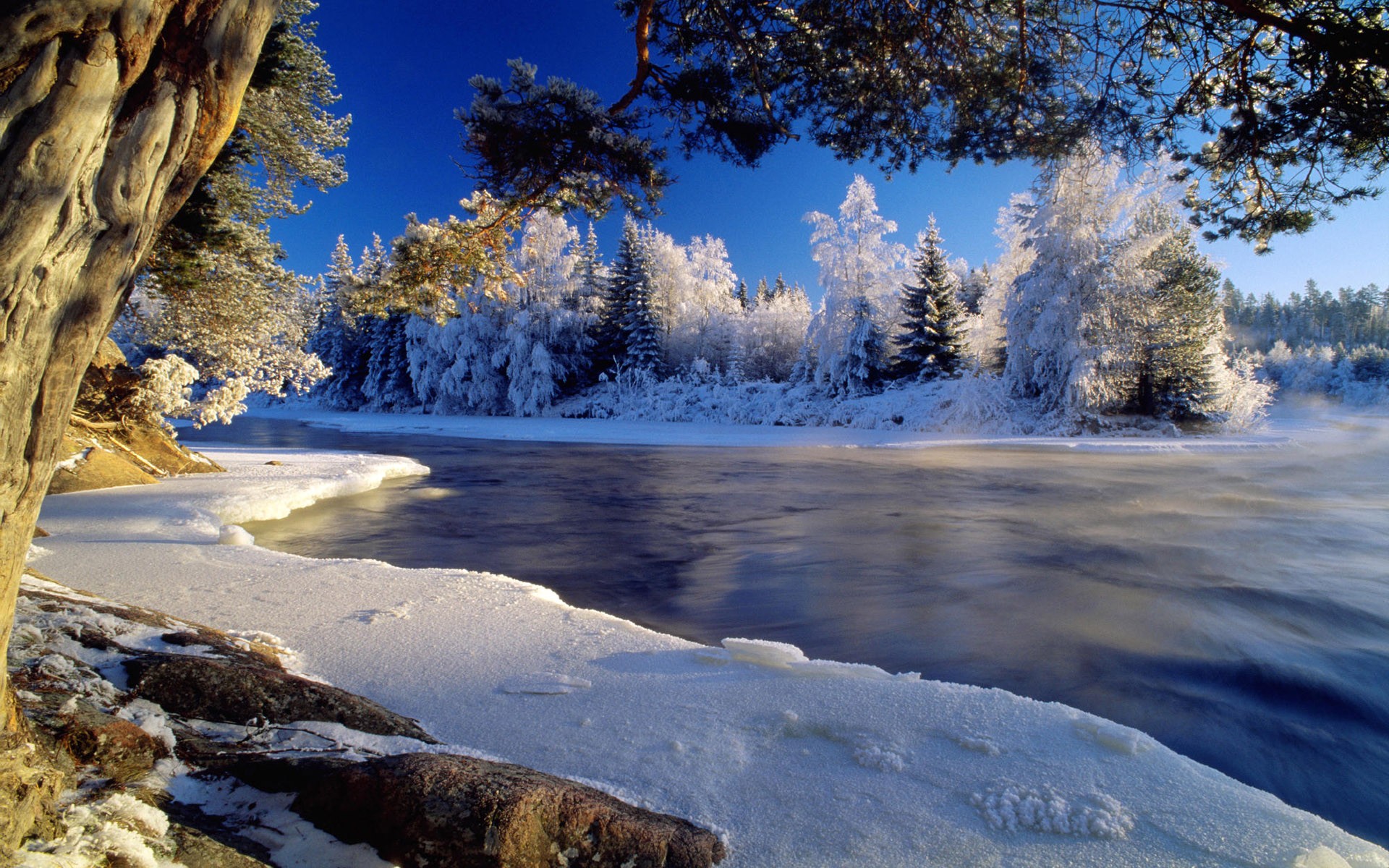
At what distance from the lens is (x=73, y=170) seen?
1.25 metres

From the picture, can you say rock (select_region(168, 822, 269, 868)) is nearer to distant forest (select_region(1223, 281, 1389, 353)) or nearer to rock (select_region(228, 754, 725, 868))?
rock (select_region(228, 754, 725, 868))

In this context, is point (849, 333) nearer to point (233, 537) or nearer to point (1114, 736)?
point (233, 537)

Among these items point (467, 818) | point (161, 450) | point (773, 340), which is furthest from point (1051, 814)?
point (773, 340)

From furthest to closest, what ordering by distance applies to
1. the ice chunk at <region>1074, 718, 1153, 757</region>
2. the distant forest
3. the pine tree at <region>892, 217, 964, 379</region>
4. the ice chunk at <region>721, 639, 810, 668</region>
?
1. the distant forest
2. the pine tree at <region>892, 217, 964, 379</region>
3. the ice chunk at <region>721, 639, 810, 668</region>
4. the ice chunk at <region>1074, 718, 1153, 757</region>

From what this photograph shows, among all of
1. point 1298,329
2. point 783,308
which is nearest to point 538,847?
point 783,308

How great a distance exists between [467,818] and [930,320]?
3065 centimetres

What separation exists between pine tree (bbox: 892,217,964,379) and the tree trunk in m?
30.0

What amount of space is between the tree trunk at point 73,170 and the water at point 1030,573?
413 cm

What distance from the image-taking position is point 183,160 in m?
1.51

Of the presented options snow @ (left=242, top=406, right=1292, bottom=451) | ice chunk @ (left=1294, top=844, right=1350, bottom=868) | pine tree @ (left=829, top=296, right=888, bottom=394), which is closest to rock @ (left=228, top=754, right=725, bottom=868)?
ice chunk @ (left=1294, top=844, right=1350, bottom=868)

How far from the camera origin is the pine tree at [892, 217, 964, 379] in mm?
29234

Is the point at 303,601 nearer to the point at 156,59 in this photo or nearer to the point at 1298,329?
the point at 156,59

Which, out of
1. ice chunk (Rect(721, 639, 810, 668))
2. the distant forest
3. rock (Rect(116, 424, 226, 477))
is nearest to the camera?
ice chunk (Rect(721, 639, 810, 668))

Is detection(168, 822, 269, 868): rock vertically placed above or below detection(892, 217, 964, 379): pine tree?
A: below
